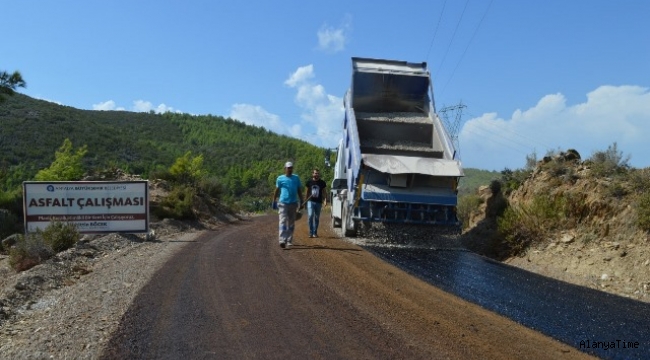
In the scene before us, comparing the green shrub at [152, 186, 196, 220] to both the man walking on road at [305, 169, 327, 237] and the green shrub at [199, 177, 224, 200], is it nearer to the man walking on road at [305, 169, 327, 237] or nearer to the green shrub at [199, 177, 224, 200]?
the green shrub at [199, 177, 224, 200]

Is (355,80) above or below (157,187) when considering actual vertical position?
above

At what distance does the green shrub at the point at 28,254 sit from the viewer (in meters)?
10.2

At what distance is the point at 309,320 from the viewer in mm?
5211

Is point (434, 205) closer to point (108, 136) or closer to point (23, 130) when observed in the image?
point (23, 130)

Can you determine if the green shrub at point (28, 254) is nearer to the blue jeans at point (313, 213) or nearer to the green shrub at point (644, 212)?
the blue jeans at point (313, 213)

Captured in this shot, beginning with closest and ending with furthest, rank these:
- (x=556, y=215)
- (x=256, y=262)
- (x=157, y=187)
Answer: (x=256, y=262)
(x=556, y=215)
(x=157, y=187)

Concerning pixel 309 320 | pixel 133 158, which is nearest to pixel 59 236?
pixel 309 320

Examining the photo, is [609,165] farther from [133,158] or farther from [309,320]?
[133,158]

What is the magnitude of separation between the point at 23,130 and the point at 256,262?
5087cm

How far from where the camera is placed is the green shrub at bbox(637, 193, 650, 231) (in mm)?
8984

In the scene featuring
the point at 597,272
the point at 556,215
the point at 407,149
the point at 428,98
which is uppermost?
the point at 428,98

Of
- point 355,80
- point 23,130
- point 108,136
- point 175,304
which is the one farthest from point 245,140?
point 175,304

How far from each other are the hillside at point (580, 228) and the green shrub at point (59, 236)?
9.34 meters

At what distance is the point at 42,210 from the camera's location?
12711mm
